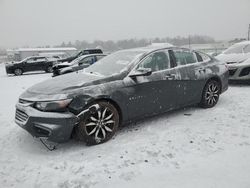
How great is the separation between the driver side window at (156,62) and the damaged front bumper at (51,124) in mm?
1568

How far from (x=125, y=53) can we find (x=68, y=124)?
2.06m

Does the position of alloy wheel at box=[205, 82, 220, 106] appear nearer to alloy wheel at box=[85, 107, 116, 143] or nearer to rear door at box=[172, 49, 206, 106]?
rear door at box=[172, 49, 206, 106]

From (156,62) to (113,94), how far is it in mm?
1200

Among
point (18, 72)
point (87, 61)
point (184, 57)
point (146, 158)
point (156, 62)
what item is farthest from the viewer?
point (18, 72)

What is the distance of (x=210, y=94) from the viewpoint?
5359 mm

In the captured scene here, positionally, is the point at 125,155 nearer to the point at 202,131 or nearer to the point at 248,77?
the point at 202,131

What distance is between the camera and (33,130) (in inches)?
134

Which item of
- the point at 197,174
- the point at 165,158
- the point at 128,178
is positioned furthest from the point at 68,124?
the point at 197,174

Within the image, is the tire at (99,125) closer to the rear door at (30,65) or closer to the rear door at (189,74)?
the rear door at (189,74)

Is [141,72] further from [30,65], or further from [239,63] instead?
[30,65]

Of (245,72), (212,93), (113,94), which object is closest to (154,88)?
(113,94)

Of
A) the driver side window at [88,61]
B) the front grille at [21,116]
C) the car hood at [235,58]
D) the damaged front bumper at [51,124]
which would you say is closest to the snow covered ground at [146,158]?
the damaged front bumper at [51,124]

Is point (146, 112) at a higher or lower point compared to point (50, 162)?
higher

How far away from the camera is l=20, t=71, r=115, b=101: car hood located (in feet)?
11.4
